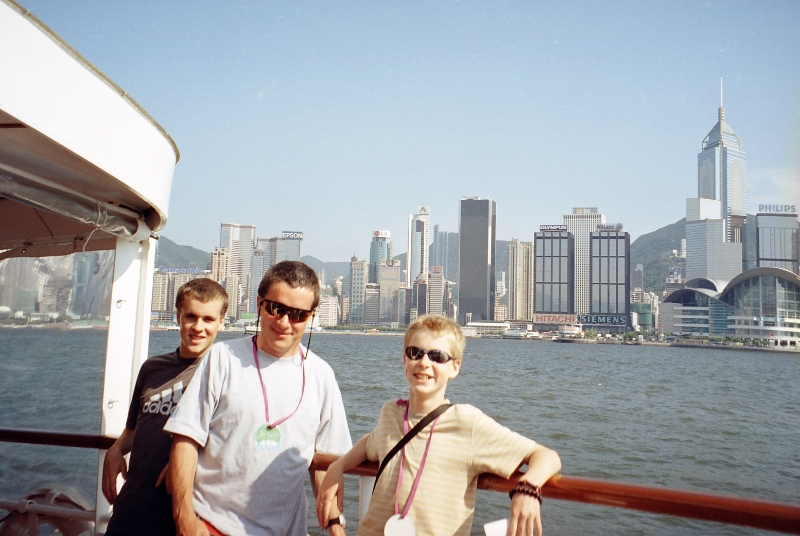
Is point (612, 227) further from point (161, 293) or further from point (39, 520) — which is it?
point (39, 520)

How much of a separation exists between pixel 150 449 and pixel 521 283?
136002mm

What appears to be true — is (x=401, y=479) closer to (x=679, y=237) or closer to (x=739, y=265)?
(x=739, y=265)

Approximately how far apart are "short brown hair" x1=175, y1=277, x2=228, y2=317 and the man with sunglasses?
1.31ft

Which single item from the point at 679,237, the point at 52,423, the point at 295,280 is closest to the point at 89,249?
the point at 52,423

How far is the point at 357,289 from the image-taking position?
134 m

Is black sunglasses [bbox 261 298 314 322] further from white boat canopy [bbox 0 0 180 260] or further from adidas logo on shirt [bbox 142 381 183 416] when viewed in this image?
white boat canopy [bbox 0 0 180 260]

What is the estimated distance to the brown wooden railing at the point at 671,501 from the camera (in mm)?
1208

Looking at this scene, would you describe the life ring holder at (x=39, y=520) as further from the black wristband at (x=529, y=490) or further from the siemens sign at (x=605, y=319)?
the siemens sign at (x=605, y=319)

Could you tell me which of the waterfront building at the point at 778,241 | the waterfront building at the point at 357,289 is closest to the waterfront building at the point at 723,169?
the waterfront building at the point at 778,241

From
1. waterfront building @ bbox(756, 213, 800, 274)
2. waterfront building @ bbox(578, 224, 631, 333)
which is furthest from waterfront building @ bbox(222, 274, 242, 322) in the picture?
waterfront building @ bbox(756, 213, 800, 274)

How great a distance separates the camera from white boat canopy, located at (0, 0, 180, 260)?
1.63 metres

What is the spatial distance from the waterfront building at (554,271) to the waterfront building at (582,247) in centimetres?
136

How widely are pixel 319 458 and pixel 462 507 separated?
1.45 feet

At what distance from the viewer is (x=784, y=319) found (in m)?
71.0
